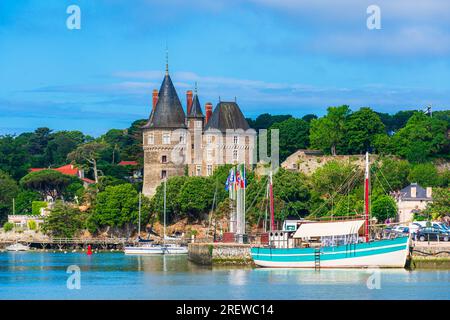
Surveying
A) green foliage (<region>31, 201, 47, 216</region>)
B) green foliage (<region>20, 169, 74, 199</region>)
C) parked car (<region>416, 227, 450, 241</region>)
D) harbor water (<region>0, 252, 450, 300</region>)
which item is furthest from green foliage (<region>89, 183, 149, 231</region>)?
parked car (<region>416, 227, 450, 241</region>)

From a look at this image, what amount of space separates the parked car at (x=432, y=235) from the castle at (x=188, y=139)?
32664 mm

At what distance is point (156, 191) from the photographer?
4104 inches

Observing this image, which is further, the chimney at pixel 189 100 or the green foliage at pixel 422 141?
the chimney at pixel 189 100

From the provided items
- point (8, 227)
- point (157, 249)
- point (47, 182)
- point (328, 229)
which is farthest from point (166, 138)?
point (328, 229)

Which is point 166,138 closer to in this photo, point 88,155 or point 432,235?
point 88,155

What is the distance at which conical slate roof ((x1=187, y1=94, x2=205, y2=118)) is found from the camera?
357 feet

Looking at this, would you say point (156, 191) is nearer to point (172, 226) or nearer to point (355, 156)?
point (172, 226)

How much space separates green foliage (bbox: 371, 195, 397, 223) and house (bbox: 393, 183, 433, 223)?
1.69 meters

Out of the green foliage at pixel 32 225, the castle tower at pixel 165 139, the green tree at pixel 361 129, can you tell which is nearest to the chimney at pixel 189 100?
the castle tower at pixel 165 139

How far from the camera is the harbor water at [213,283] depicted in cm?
5503

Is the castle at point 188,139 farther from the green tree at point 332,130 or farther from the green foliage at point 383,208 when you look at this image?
the green foliage at point 383,208

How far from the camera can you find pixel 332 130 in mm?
109938

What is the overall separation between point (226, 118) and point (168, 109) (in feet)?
17.1
